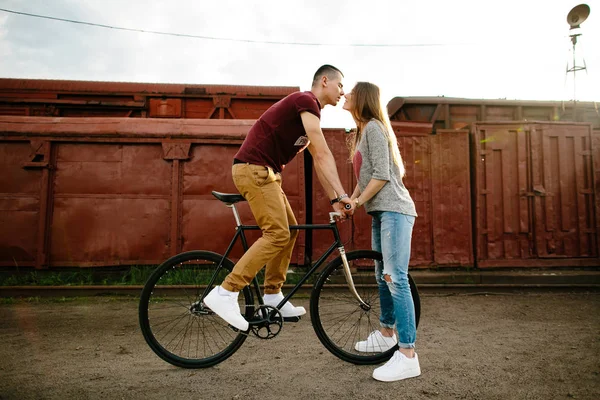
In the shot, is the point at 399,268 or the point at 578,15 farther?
the point at 578,15

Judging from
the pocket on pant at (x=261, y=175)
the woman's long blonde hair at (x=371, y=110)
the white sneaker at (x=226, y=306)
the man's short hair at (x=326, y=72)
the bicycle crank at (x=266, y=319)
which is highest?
the man's short hair at (x=326, y=72)

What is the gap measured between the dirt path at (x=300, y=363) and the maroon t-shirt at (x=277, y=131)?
1.47m

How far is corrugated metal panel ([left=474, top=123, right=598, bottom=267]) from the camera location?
6285mm

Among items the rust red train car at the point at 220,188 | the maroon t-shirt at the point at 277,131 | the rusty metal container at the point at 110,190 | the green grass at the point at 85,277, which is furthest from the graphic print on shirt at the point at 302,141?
the rusty metal container at the point at 110,190

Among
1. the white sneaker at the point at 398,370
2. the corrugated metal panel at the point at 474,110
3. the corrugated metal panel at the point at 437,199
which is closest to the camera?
the white sneaker at the point at 398,370

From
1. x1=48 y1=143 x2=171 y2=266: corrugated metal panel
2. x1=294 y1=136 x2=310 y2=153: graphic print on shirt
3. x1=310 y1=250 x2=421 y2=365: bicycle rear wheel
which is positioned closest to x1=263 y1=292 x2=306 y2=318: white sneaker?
x1=310 y1=250 x2=421 y2=365: bicycle rear wheel

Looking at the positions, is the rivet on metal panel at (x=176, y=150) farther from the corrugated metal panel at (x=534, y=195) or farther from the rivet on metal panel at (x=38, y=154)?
the corrugated metal panel at (x=534, y=195)

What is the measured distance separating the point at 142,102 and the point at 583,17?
36.4ft

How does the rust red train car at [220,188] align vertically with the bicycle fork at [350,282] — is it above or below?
above

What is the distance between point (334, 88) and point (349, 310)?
1737 millimetres

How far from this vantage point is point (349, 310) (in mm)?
3076

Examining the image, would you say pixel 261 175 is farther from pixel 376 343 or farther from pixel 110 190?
pixel 110 190

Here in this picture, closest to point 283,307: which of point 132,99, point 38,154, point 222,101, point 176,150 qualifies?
point 176,150

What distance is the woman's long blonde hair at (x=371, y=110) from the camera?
2.73 meters
